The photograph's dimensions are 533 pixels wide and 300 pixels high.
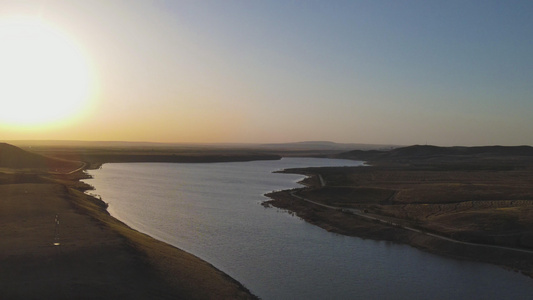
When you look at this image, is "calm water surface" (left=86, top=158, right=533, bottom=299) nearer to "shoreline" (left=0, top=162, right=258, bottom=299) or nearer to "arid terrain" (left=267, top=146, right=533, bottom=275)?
"arid terrain" (left=267, top=146, right=533, bottom=275)

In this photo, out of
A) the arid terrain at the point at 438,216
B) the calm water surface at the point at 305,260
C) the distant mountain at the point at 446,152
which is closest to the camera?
the calm water surface at the point at 305,260

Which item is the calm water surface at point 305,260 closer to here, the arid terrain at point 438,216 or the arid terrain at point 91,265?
the arid terrain at point 438,216

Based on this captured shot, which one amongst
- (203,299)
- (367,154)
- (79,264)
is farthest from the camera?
(367,154)

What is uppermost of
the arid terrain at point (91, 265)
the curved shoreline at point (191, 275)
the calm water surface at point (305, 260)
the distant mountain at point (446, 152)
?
the distant mountain at point (446, 152)

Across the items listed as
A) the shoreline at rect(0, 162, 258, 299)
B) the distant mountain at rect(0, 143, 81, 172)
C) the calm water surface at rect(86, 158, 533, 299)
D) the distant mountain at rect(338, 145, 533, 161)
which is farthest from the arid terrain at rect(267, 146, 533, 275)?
the distant mountain at rect(338, 145, 533, 161)

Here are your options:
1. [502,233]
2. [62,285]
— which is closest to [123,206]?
[62,285]

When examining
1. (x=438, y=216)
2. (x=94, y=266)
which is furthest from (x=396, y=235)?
(x=94, y=266)

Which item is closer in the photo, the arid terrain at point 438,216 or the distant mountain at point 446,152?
the arid terrain at point 438,216

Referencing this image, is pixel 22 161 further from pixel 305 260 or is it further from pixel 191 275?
pixel 191 275

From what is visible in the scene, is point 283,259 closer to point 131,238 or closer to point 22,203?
point 131,238

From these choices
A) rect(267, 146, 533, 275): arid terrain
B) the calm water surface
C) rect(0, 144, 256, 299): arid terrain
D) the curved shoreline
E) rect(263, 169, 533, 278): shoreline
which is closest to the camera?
rect(0, 144, 256, 299): arid terrain

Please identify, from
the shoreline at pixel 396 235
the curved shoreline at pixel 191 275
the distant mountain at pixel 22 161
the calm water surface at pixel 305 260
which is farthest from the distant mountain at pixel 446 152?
the curved shoreline at pixel 191 275
